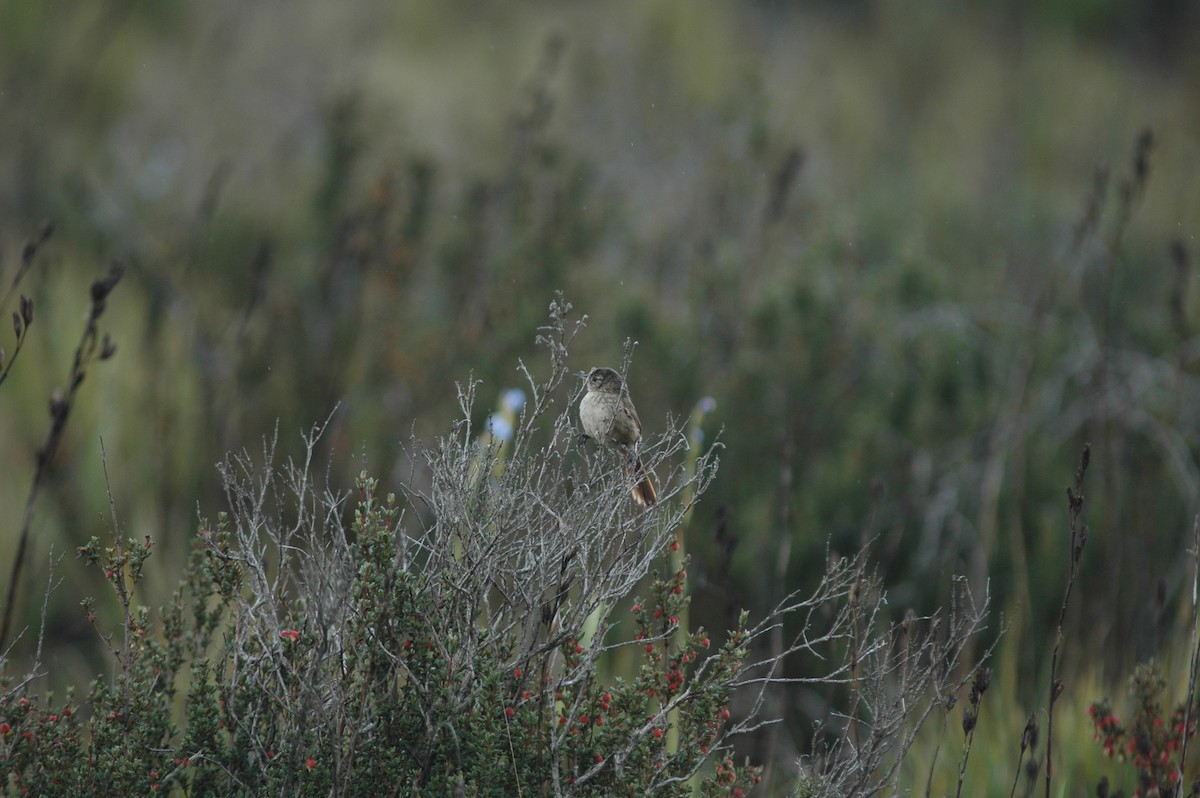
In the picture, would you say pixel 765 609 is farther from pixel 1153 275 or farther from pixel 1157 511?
pixel 1153 275

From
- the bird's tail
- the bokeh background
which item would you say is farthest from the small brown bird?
the bokeh background

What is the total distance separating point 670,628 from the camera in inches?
95.0

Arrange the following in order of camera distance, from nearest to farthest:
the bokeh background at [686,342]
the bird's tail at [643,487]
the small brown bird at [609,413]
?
1. the bird's tail at [643,487]
2. the small brown bird at [609,413]
3. the bokeh background at [686,342]

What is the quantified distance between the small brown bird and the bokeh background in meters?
0.31

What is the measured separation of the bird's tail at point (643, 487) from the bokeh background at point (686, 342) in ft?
0.68

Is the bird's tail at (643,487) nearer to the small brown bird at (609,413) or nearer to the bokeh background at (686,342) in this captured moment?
the small brown bird at (609,413)

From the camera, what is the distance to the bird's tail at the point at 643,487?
256 cm

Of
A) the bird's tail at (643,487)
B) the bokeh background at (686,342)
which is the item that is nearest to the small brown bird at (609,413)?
the bird's tail at (643,487)

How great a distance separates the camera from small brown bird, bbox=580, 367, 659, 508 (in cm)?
296

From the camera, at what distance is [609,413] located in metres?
2.96

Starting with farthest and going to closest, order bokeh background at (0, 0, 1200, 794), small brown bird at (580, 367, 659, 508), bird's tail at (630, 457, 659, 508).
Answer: bokeh background at (0, 0, 1200, 794), small brown bird at (580, 367, 659, 508), bird's tail at (630, 457, 659, 508)

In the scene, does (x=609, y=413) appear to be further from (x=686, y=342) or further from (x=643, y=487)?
(x=686, y=342)

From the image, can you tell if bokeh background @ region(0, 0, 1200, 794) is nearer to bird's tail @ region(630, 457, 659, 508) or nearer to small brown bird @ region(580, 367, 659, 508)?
bird's tail @ region(630, 457, 659, 508)

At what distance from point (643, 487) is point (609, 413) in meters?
0.36
